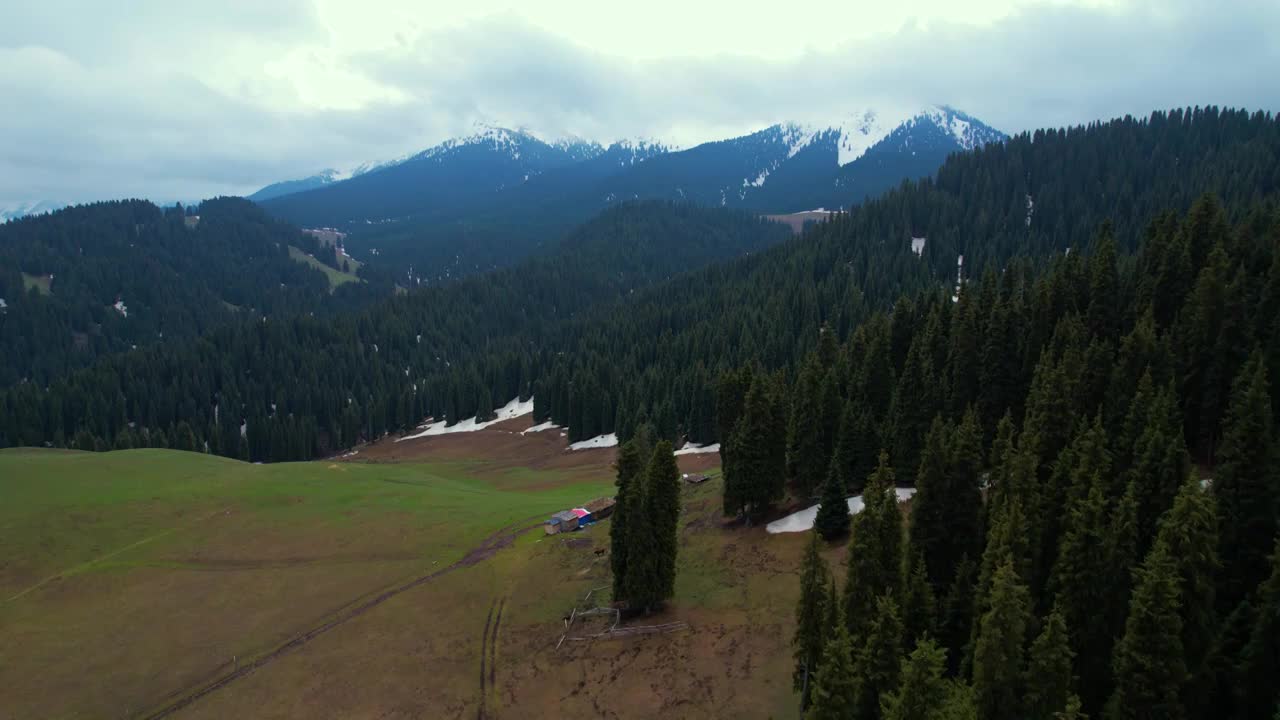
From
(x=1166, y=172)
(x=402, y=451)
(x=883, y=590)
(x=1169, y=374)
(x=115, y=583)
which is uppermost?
(x=1166, y=172)

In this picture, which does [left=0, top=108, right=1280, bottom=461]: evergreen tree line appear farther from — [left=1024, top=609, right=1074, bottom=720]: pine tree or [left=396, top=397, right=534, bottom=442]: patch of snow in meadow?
[left=1024, top=609, right=1074, bottom=720]: pine tree

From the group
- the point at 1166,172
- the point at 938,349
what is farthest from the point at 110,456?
the point at 1166,172

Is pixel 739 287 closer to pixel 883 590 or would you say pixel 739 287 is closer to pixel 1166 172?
pixel 1166 172

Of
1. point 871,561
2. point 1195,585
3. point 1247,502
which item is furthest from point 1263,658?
point 871,561

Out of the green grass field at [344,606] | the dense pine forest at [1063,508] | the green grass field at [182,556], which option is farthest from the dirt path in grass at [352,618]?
the dense pine forest at [1063,508]

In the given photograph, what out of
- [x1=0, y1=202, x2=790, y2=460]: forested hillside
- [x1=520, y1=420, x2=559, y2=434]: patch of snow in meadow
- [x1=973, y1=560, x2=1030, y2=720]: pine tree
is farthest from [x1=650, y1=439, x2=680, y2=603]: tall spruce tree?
[x1=0, y1=202, x2=790, y2=460]: forested hillside
